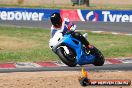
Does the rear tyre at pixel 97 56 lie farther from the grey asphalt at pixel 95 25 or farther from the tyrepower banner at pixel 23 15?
the tyrepower banner at pixel 23 15

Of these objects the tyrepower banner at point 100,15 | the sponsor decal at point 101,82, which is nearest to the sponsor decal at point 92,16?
the tyrepower banner at point 100,15

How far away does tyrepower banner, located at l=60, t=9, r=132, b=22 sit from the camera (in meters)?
39.7

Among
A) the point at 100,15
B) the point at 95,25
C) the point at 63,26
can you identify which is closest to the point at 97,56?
the point at 63,26

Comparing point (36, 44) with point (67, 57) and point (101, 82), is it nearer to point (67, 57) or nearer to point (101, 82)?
point (67, 57)

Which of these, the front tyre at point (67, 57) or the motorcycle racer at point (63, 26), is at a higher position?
the motorcycle racer at point (63, 26)

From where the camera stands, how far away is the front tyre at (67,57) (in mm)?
15754

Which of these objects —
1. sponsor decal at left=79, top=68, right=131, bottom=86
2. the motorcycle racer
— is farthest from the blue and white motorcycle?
sponsor decal at left=79, top=68, right=131, bottom=86

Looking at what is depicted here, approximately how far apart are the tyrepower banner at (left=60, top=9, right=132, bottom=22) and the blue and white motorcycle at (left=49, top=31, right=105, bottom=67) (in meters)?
22.9

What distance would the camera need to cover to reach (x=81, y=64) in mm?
16406

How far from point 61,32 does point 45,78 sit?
293cm

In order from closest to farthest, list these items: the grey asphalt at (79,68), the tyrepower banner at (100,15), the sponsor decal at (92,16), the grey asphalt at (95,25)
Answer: the grey asphalt at (79,68), the grey asphalt at (95,25), the tyrepower banner at (100,15), the sponsor decal at (92,16)

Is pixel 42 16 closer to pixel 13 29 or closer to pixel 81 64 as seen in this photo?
pixel 13 29

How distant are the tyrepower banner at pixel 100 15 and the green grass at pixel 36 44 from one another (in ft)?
22.4

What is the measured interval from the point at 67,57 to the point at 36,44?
10.6 meters
